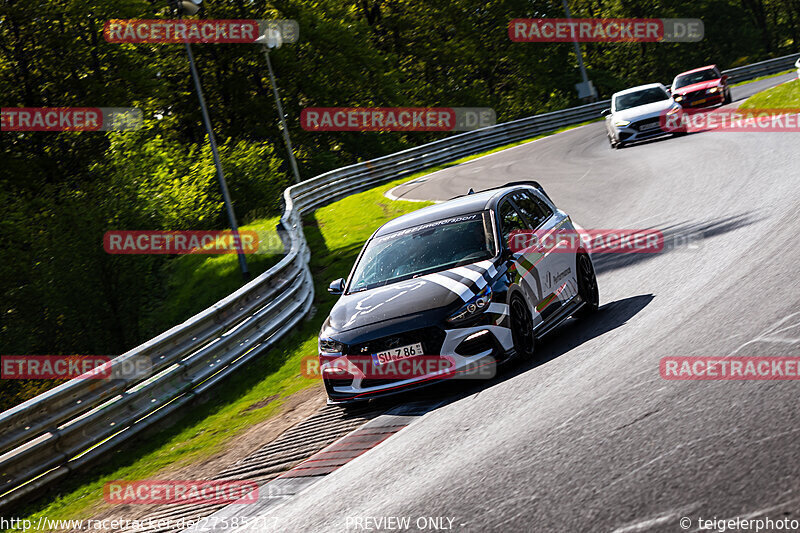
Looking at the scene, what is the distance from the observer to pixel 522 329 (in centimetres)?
802

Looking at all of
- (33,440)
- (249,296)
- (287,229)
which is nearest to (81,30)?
(287,229)

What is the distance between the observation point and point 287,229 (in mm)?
16359

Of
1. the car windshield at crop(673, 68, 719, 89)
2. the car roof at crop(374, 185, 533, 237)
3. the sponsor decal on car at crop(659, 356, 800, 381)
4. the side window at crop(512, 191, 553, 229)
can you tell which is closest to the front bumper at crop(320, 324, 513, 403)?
the sponsor decal on car at crop(659, 356, 800, 381)

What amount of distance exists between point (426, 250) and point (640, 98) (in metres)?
18.5

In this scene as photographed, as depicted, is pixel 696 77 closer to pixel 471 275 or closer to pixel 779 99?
pixel 779 99

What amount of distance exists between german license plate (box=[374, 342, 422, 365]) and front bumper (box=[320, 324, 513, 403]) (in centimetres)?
4

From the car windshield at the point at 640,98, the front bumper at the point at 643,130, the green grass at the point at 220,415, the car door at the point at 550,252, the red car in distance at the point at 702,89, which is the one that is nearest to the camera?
the green grass at the point at 220,415

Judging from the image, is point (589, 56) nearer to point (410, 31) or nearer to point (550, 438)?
point (410, 31)

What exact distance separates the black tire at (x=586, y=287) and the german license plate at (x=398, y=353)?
96.5 inches

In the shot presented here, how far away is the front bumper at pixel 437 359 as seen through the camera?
25.0 ft

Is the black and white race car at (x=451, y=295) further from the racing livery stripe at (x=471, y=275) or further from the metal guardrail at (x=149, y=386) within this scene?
the metal guardrail at (x=149, y=386)

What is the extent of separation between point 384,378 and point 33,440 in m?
3.63

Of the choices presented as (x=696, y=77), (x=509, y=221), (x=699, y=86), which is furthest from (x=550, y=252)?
(x=696, y=77)

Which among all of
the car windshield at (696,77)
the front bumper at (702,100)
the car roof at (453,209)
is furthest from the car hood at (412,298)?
the car windshield at (696,77)
